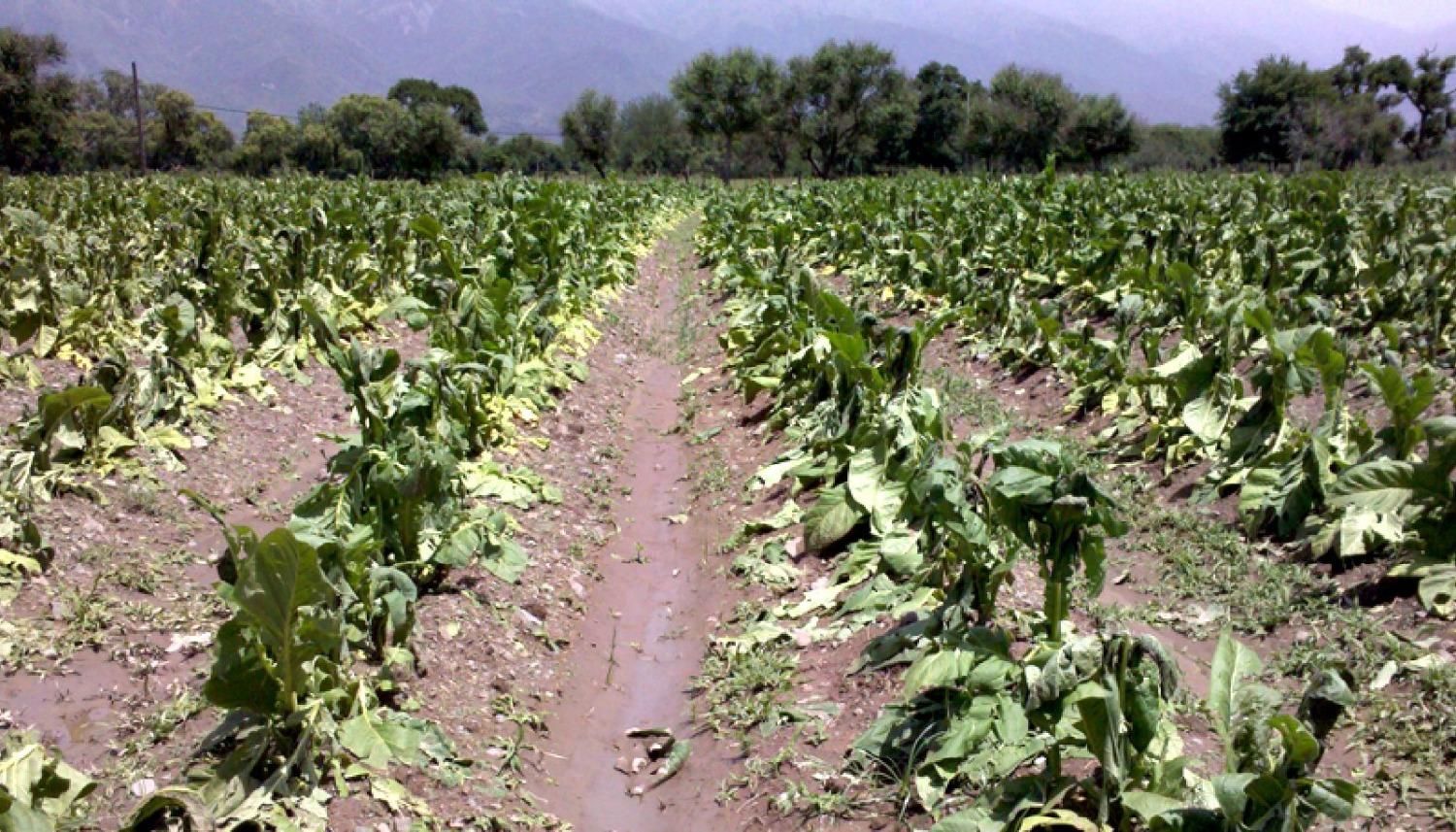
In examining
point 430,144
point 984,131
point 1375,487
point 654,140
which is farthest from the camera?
point 654,140

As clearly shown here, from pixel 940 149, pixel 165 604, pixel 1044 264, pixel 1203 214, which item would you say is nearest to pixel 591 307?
pixel 1044 264

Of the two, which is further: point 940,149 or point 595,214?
point 940,149

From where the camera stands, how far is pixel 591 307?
12.7 m

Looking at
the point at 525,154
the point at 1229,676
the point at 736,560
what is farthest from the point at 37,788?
the point at 525,154

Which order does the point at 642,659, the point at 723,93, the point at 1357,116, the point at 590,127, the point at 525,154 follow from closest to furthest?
the point at 642,659 < the point at 1357,116 < the point at 723,93 < the point at 590,127 < the point at 525,154

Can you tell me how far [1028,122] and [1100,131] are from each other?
5099 millimetres

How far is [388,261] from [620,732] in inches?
348

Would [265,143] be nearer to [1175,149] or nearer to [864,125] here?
[864,125]

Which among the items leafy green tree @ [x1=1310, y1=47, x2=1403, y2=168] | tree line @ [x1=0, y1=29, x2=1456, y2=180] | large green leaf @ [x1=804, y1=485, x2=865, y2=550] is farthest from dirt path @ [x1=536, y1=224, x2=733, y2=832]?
tree line @ [x1=0, y1=29, x2=1456, y2=180]

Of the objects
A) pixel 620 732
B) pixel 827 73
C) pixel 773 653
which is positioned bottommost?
pixel 620 732

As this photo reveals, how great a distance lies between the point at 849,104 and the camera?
73.4m

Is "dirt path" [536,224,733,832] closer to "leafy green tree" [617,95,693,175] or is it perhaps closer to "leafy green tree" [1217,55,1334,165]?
"leafy green tree" [1217,55,1334,165]

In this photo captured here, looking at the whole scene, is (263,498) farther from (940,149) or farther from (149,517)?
(940,149)

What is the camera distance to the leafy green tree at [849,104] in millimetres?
73375
